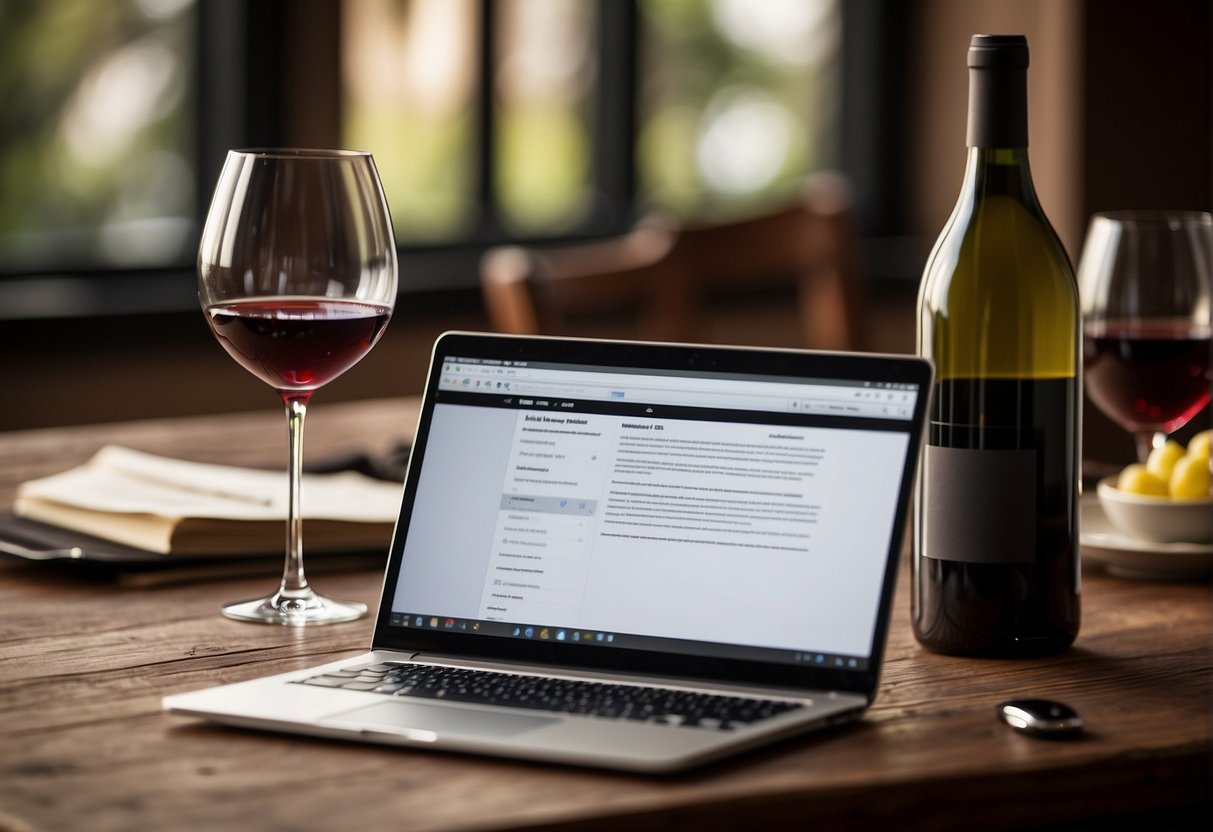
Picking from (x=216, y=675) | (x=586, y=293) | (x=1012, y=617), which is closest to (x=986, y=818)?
(x=1012, y=617)

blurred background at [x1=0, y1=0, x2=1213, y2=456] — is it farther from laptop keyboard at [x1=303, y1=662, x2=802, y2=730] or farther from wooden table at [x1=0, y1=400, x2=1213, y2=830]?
laptop keyboard at [x1=303, y1=662, x2=802, y2=730]

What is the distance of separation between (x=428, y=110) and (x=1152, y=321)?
112 inches

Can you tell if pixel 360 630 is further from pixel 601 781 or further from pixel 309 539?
pixel 601 781

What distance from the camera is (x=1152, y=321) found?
117 centimetres

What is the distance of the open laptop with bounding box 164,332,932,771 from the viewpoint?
2.53ft

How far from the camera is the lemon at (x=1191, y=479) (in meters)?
1.14

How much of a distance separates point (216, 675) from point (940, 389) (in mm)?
437

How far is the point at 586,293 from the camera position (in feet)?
6.85

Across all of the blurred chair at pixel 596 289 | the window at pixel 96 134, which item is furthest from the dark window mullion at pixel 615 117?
the blurred chair at pixel 596 289

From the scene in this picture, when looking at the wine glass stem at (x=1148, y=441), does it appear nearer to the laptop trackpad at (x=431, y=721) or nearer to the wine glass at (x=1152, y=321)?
the wine glass at (x=1152, y=321)

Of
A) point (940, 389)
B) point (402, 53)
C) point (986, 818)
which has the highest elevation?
point (402, 53)

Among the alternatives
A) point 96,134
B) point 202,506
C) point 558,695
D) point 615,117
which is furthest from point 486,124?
point 558,695

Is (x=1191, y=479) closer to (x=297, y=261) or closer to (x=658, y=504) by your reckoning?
(x=658, y=504)

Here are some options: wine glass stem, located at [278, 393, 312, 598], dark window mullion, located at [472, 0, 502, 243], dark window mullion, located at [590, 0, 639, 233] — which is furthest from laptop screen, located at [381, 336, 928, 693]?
dark window mullion, located at [590, 0, 639, 233]
